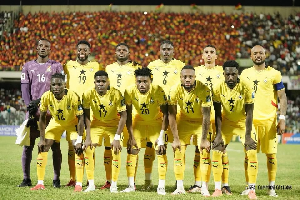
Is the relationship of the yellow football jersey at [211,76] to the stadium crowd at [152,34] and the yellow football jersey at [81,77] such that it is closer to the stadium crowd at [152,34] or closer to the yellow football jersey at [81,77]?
the yellow football jersey at [81,77]

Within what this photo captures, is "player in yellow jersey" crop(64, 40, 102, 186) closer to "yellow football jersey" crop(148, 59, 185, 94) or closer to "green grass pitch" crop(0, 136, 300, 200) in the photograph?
"yellow football jersey" crop(148, 59, 185, 94)

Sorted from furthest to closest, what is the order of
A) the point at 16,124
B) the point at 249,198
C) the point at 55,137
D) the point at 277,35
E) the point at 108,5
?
1. the point at 108,5
2. the point at 277,35
3. the point at 16,124
4. the point at 55,137
5. the point at 249,198

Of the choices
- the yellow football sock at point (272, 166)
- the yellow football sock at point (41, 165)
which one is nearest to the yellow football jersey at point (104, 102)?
the yellow football sock at point (41, 165)

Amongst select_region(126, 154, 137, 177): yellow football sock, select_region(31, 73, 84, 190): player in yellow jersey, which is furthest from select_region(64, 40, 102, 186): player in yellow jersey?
select_region(126, 154, 137, 177): yellow football sock

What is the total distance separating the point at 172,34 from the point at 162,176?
28621 millimetres

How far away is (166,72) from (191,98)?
1497 millimetres

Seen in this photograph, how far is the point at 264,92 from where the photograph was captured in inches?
367

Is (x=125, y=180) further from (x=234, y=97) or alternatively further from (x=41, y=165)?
(x=234, y=97)

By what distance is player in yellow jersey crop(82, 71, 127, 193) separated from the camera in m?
8.99

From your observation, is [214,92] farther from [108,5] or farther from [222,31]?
[108,5]

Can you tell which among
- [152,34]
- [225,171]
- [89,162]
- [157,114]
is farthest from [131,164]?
[152,34]

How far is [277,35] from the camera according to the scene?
36.5 m

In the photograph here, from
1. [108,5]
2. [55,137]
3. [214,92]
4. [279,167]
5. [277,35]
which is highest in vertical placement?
[108,5]

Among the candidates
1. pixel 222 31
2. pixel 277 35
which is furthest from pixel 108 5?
pixel 277 35
